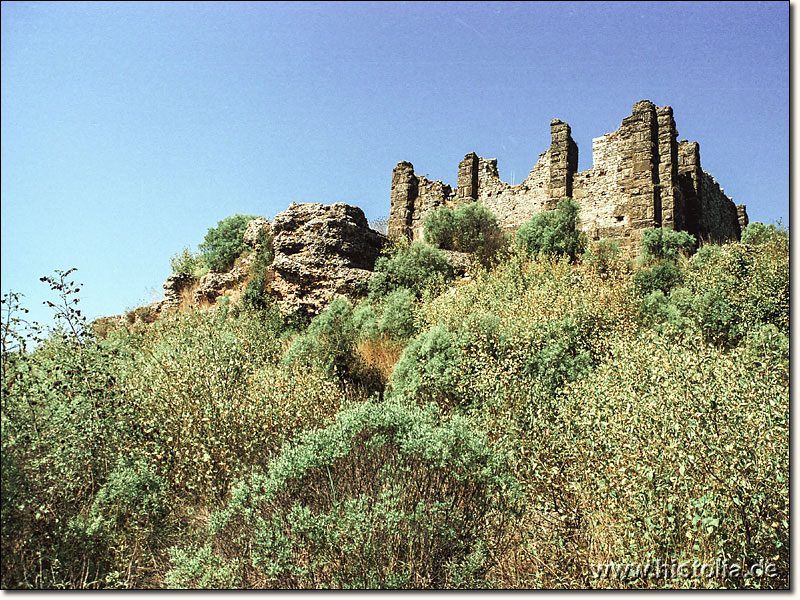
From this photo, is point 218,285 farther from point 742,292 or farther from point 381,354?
point 742,292

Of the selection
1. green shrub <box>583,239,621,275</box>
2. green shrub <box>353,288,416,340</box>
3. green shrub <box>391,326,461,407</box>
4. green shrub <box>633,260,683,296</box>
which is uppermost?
green shrub <box>583,239,621,275</box>

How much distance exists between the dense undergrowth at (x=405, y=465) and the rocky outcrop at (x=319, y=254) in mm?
5209

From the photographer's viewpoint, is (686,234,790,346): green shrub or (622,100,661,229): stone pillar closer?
(686,234,790,346): green shrub

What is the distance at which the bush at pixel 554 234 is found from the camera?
51.3 feet

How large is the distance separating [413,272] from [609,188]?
6617 millimetres

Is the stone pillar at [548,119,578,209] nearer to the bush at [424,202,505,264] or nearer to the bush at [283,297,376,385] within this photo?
the bush at [424,202,505,264]

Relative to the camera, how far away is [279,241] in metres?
16.1

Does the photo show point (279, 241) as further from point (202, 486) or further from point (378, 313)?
point (202, 486)

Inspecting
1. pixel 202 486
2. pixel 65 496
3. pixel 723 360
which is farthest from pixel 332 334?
pixel 723 360

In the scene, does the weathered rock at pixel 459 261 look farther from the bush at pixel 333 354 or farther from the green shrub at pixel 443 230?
the bush at pixel 333 354

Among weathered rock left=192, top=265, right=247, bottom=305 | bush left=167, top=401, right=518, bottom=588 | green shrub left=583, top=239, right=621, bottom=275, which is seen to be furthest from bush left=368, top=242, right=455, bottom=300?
bush left=167, top=401, right=518, bottom=588

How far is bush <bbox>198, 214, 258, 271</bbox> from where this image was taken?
17609mm

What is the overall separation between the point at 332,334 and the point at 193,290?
6.99 m

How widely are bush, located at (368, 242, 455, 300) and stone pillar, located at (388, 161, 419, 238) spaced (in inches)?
168
